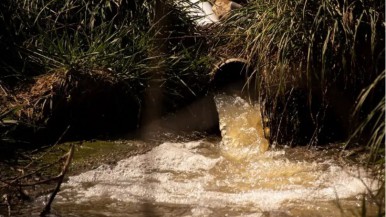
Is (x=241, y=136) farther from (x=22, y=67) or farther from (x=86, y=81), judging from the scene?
(x=22, y=67)

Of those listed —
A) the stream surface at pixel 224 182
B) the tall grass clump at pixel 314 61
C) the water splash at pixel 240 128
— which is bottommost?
the stream surface at pixel 224 182

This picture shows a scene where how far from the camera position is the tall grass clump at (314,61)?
4.34 meters

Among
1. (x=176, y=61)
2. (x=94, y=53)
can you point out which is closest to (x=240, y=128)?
(x=176, y=61)

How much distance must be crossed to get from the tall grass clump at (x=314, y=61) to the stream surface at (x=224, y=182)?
0.80 ft

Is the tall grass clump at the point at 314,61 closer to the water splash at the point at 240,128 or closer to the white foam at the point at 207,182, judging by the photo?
the water splash at the point at 240,128

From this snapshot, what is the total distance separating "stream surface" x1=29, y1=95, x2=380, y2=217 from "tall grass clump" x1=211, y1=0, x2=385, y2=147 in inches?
9.6

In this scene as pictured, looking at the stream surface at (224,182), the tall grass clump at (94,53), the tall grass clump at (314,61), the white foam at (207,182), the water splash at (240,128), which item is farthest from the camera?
the tall grass clump at (94,53)

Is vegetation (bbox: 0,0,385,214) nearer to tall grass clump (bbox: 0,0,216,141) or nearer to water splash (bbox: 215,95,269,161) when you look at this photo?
tall grass clump (bbox: 0,0,216,141)

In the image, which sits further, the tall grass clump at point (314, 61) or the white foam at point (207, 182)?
the tall grass clump at point (314, 61)

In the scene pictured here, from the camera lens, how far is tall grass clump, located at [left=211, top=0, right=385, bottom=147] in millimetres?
4336

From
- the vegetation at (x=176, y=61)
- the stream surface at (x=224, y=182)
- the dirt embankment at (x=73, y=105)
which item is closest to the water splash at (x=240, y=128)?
the stream surface at (x=224, y=182)

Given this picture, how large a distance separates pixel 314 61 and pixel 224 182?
3.51 ft

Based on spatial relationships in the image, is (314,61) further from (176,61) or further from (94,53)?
(94,53)

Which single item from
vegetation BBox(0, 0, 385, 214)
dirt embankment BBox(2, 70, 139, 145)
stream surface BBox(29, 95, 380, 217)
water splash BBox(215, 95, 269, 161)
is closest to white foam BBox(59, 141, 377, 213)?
stream surface BBox(29, 95, 380, 217)
